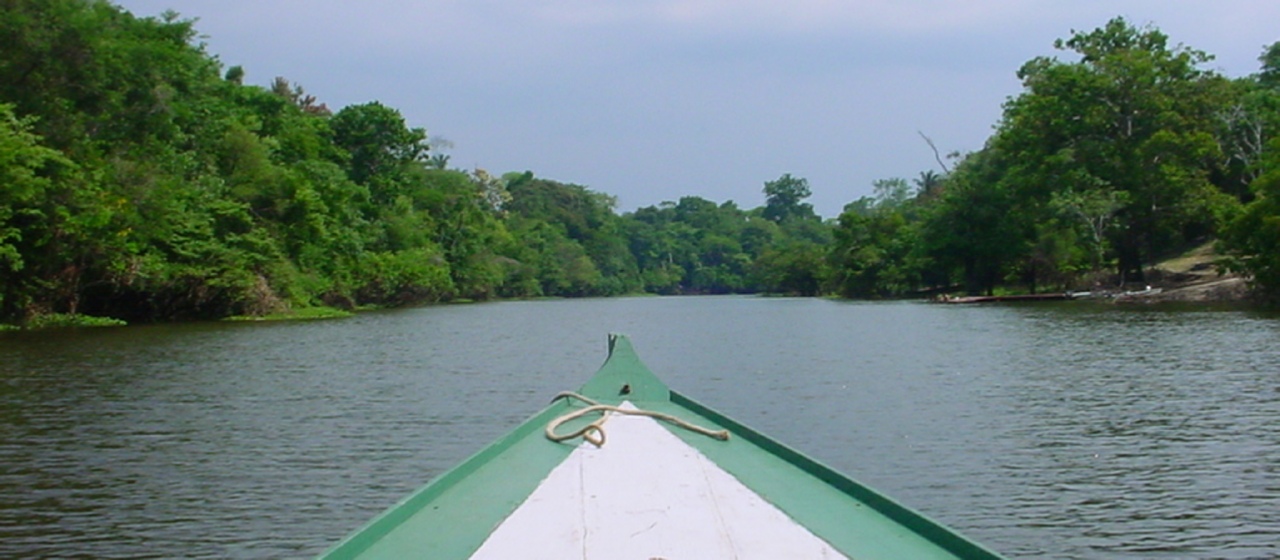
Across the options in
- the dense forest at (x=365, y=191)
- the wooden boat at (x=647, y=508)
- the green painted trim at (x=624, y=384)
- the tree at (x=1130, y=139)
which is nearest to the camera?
the wooden boat at (x=647, y=508)

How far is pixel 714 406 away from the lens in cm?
1373

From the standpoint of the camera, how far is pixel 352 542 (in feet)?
13.4

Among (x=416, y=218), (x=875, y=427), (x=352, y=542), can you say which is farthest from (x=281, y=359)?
(x=416, y=218)

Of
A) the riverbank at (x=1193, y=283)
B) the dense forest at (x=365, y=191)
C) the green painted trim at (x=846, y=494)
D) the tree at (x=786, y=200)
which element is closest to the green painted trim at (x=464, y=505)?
the green painted trim at (x=846, y=494)

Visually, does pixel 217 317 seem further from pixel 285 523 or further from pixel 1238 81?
pixel 1238 81

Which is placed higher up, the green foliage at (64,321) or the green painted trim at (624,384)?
the green painted trim at (624,384)

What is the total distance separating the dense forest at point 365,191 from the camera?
2925 cm

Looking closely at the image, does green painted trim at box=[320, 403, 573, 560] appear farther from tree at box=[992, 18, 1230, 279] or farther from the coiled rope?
tree at box=[992, 18, 1230, 279]

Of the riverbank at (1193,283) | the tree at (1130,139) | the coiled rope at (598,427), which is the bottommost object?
the coiled rope at (598,427)

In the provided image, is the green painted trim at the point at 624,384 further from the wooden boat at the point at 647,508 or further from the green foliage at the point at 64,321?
the green foliage at the point at 64,321

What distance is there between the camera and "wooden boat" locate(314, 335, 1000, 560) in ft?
13.5

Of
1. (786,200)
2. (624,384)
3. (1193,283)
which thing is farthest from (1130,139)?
(786,200)

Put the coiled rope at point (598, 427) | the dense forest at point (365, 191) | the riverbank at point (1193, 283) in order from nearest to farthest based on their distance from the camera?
the coiled rope at point (598, 427)
the dense forest at point (365, 191)
the riverbank at point (1193, 283)

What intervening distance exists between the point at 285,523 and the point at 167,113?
90.9ft
